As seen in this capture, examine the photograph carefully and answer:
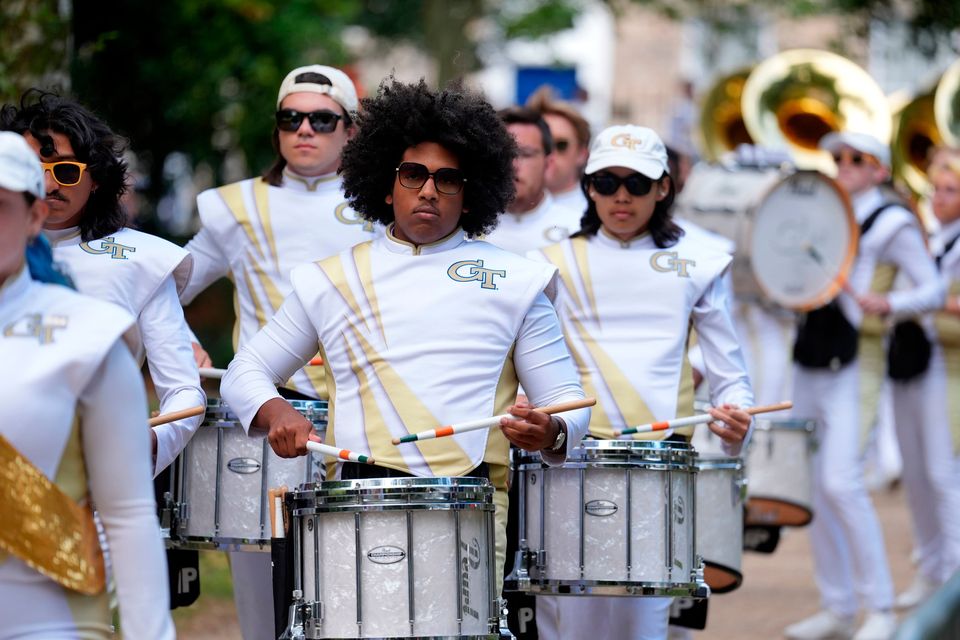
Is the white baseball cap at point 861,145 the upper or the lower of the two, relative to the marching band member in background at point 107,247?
upper

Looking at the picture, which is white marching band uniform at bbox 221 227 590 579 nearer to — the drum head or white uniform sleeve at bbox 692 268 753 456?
white uniform sleeve at bbox 692 268 753 456

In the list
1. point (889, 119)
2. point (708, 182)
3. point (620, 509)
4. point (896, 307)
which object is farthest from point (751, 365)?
point (620, 509)

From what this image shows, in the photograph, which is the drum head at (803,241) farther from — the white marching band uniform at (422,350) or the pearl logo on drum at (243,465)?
the white marching band uniform at (422,350)

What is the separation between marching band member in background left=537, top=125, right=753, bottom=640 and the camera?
22.5 feet

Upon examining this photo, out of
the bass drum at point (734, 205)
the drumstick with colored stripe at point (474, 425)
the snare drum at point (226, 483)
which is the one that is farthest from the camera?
the bass drum at point (734, 205)

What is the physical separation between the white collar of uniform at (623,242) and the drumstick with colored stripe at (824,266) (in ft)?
9.93

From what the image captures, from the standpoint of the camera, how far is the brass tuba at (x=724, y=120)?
57.6 feet

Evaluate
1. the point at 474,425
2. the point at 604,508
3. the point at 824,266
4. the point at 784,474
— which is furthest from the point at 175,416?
the point at 824,266

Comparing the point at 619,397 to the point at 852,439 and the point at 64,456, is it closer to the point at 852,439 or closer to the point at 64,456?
the point at 64,456

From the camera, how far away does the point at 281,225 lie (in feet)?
23.4

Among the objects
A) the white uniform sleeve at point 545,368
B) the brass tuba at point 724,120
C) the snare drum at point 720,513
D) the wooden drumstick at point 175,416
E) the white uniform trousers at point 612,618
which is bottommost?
the white uniform trousers at point 612,618

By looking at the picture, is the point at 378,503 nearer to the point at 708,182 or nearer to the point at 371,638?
the point at 371,638

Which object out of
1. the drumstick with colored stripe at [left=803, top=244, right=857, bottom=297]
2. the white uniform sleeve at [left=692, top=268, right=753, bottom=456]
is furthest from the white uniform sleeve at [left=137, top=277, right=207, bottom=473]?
the drumstick with colored stripe at [left=803, top=244, right=857, bottom=297]

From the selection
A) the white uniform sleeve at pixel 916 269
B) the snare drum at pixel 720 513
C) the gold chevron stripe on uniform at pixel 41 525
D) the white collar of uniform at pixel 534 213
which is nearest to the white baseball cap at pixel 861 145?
the white uniform sleeve at pixel 916 269
